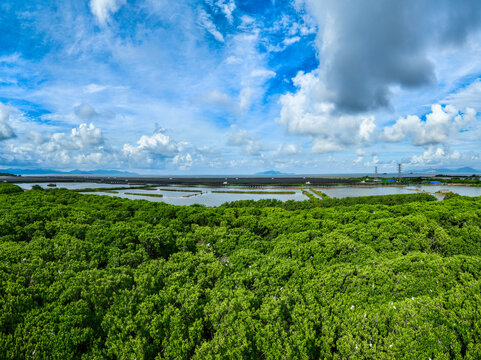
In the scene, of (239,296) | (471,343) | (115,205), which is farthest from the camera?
(115,205)

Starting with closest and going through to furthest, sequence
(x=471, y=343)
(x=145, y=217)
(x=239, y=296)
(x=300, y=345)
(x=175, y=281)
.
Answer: (x=471, y=343) → (x=300, y=345) → (x=239, y=296) → (x=175, y=281) → (x=145, y=217)

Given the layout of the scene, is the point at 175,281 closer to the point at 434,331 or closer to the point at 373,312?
the point at 373,312

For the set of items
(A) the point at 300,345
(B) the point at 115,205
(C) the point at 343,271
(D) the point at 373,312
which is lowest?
(A) the point at 300,345

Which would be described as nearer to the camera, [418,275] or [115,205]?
[418,275]

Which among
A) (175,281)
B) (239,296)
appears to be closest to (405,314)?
(239,296)

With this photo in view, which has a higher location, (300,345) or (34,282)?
(34,282)

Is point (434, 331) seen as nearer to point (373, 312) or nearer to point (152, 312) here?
point (373, 312)

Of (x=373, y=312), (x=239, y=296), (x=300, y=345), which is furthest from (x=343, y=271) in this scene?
(x=239, y=296)
